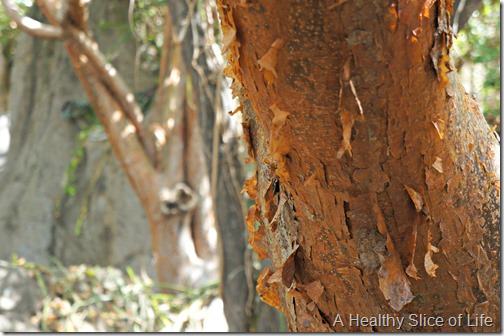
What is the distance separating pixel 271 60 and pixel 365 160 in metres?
0.15

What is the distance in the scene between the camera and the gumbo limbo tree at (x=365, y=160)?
609 millimetres

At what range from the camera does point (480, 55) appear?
2.70 m

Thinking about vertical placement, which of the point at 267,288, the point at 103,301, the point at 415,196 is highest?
the point at 415,196

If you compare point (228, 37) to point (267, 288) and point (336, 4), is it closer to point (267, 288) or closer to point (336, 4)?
point (336, 4)

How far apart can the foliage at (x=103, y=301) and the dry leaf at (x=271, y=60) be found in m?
2.03

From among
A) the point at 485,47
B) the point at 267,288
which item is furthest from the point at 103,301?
the point at 267,288

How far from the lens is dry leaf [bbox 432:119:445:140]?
69 cm

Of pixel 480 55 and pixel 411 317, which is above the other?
pixel 480 55

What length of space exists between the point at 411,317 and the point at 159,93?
283 cm

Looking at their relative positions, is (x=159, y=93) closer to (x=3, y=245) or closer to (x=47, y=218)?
(x=47, y=218)

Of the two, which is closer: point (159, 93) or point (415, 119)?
point (415, 119)

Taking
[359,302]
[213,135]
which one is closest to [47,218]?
[213,135]

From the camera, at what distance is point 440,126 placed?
27.2 inches

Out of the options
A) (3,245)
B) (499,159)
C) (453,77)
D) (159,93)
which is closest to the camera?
(453,77)
